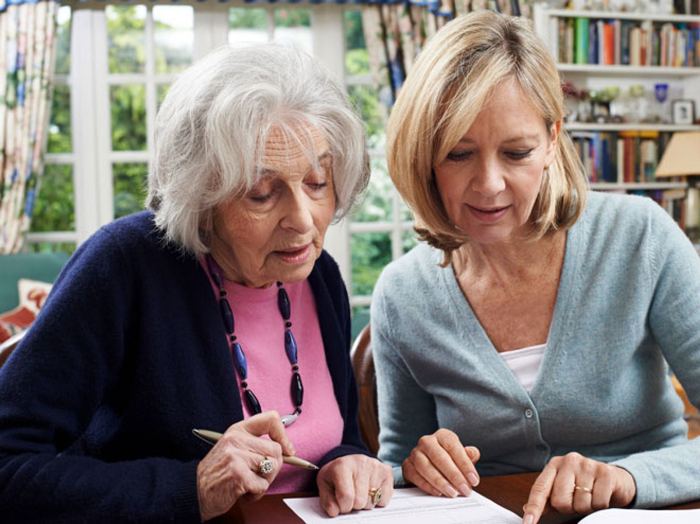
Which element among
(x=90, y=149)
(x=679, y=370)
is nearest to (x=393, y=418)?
(x=679, y=370)

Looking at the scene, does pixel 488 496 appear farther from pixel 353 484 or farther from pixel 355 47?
pixel 355 47

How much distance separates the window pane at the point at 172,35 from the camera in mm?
5035

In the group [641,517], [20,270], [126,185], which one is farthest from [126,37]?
[641,517]

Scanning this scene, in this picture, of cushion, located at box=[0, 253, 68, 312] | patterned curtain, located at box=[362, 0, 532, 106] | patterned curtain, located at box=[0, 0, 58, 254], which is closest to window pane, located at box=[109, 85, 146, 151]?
patterned curtain, located at box=[0, 0, 58, 254]

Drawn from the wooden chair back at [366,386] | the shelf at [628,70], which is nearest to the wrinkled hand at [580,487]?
the wooden chair back at [366,386]

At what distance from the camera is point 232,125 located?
1.12 metres

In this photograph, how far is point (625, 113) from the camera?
220 inches

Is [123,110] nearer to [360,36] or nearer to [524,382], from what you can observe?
[360,36]

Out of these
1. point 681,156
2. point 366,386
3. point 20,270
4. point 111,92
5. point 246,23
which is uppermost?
point 246,23

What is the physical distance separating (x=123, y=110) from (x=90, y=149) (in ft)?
0.94

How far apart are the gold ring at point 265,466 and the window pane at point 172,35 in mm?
4300

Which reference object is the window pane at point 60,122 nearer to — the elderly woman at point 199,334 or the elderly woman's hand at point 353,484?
the elderly woman at point 199,334

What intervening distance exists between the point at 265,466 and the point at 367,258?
437 centimetres

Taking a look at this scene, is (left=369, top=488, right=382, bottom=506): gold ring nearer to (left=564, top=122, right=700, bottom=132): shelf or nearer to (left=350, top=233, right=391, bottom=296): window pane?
(left=350, top=233, right=391, bottom=296): window pane
